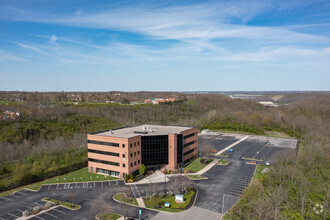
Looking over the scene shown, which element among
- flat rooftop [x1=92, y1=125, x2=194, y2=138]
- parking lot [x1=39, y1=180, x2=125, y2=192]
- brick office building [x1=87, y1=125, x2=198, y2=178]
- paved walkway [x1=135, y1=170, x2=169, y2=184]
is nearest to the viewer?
A: parking lot [x1=39, y1=180, x2=125, y2=192]

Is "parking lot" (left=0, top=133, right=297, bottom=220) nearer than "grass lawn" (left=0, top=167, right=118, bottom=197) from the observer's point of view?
Yes

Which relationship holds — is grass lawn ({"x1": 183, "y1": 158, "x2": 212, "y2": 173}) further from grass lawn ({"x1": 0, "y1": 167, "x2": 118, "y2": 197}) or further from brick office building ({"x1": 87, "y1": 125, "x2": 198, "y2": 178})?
grass lawn ({"x1": 0, "y1": 167, "x2": 118, "y2": 197})

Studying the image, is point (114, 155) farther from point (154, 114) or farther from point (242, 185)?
point (154, 114)

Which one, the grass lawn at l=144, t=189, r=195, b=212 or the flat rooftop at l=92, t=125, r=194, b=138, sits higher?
the flat rooftop at l=92, t=125, r=194, b=138

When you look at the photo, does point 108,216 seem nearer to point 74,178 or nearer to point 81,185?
point 81,185

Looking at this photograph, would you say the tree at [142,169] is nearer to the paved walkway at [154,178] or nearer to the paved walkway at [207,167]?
the paved walkway at [154,178]

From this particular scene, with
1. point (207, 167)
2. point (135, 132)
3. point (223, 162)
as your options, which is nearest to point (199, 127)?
point (223, 162)

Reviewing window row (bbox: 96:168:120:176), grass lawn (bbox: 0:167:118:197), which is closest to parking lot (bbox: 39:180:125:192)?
grass lawn (bbox: 0:167:118:197)
